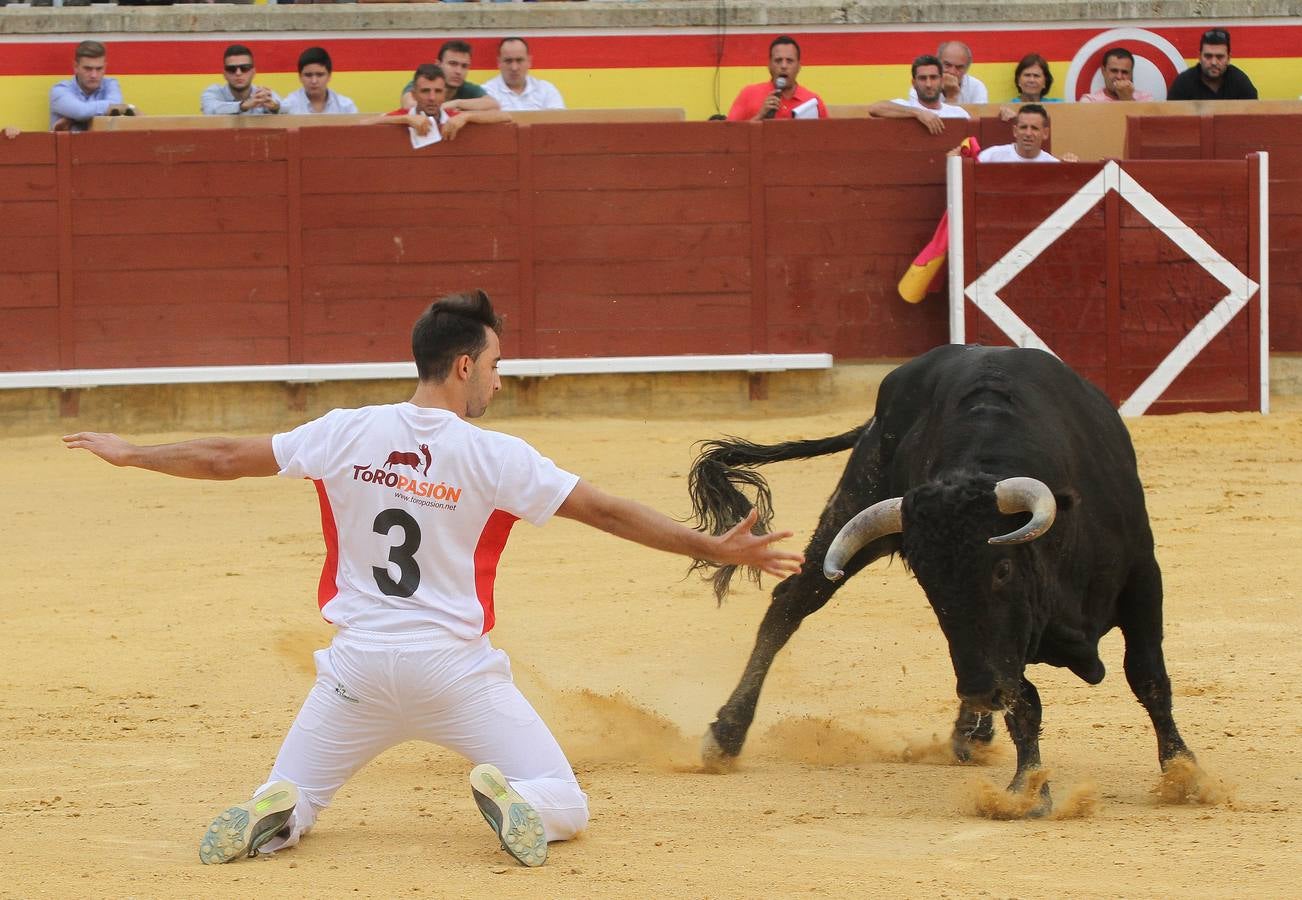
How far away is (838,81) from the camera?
1038cm

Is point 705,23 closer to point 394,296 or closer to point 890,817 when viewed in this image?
point 394,296

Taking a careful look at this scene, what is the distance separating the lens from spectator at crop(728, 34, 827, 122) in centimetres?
930

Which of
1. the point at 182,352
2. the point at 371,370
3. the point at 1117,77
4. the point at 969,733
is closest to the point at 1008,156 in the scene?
the point at 1117,77

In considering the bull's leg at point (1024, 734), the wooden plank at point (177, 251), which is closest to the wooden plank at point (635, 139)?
the wooden plank at point (177, 251)

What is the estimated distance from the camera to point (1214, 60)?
978 centimetres

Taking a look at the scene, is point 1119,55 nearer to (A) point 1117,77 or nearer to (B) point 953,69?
(A) point 1117,77

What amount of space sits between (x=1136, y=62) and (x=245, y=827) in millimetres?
8660

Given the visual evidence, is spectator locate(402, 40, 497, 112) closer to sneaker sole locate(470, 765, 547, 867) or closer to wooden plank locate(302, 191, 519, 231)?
wooden plank locate(302, 191, 519, 231)

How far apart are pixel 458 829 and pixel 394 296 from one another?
Answer: 6244mm

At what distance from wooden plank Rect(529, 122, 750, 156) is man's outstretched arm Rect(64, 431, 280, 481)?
634cm

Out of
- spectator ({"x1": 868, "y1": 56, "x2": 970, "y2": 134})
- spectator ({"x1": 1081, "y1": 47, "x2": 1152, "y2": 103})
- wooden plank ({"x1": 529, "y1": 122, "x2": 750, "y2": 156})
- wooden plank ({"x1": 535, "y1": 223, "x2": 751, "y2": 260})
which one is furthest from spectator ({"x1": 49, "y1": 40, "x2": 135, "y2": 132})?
spectator ({"x1": 1081, "y1": 47, "x2": 1152, "y2": 103})

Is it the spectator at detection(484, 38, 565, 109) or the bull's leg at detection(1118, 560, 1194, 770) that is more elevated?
the spectator at detection(484, 38, 565, 109)

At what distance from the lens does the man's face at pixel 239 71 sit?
9344mm

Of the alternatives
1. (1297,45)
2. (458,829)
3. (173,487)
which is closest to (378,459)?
(458,829)
